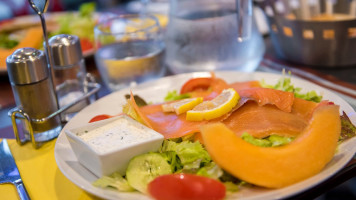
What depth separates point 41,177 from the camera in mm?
1087

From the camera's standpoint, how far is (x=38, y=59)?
1212 millimetres

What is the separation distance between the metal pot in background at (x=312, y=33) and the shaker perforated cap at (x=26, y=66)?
104 cm

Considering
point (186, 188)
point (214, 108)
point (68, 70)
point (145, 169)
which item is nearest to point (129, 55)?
point (68, 70)

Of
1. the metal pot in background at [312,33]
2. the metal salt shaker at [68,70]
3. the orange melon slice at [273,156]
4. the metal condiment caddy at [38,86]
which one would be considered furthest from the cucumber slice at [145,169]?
the metal pot in background at [312,33]

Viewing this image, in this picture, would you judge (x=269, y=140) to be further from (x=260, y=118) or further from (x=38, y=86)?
(x=38, y=86)

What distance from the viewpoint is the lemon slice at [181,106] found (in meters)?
1.19

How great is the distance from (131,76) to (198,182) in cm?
86

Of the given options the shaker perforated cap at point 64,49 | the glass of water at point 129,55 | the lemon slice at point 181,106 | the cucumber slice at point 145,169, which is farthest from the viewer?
the glass of water at point 129,55

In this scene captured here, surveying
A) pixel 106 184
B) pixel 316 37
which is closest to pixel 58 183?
pixel 106 184

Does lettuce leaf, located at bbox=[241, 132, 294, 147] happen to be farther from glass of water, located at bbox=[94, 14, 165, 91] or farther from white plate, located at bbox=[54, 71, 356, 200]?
glass of water, located at bbox=[94, 14, 165, 91]

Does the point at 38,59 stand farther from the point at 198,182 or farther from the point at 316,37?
the point at 316,37

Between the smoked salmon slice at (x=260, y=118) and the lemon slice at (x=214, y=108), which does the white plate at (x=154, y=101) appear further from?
the lemon slice at (x=214, y=108)

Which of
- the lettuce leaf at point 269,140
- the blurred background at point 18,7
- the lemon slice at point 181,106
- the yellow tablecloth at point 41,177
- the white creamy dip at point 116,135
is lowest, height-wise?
the yellow tablecloth at point 41,177

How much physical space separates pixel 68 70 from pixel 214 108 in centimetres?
76
